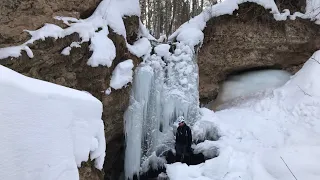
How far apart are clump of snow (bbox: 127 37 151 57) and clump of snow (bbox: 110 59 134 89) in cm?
68

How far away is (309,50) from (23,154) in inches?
427

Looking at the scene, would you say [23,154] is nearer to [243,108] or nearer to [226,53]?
[243,108]

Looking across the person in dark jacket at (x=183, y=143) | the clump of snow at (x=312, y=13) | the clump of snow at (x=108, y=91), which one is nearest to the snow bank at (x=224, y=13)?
the clump of snow at (x=312, y=13)

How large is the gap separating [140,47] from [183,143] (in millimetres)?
2589

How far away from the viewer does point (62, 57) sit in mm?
6125

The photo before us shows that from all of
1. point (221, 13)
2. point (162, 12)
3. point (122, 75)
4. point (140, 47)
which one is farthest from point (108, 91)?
point (162, 12)

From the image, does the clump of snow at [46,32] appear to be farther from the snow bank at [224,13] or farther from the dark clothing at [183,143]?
the snow bank at [224,13]

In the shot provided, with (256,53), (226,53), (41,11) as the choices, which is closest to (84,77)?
(41,11)

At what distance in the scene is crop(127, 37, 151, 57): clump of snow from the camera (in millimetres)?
7984

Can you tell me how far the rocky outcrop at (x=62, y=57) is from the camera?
215 inches

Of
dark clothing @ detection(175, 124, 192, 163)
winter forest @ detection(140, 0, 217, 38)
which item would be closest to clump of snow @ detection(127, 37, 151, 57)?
dark clothing @ detection(175, 124, 192, 163)

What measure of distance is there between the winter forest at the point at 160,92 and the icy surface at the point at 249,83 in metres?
0.03

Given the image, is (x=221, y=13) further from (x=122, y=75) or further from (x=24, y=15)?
(x=24, y=15)

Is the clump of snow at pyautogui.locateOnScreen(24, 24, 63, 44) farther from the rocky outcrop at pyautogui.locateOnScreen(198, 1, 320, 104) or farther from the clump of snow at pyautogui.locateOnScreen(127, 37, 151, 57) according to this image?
the rocky outcrop at pyautogui.locateOnScreen(198, 1, 320, 104)
